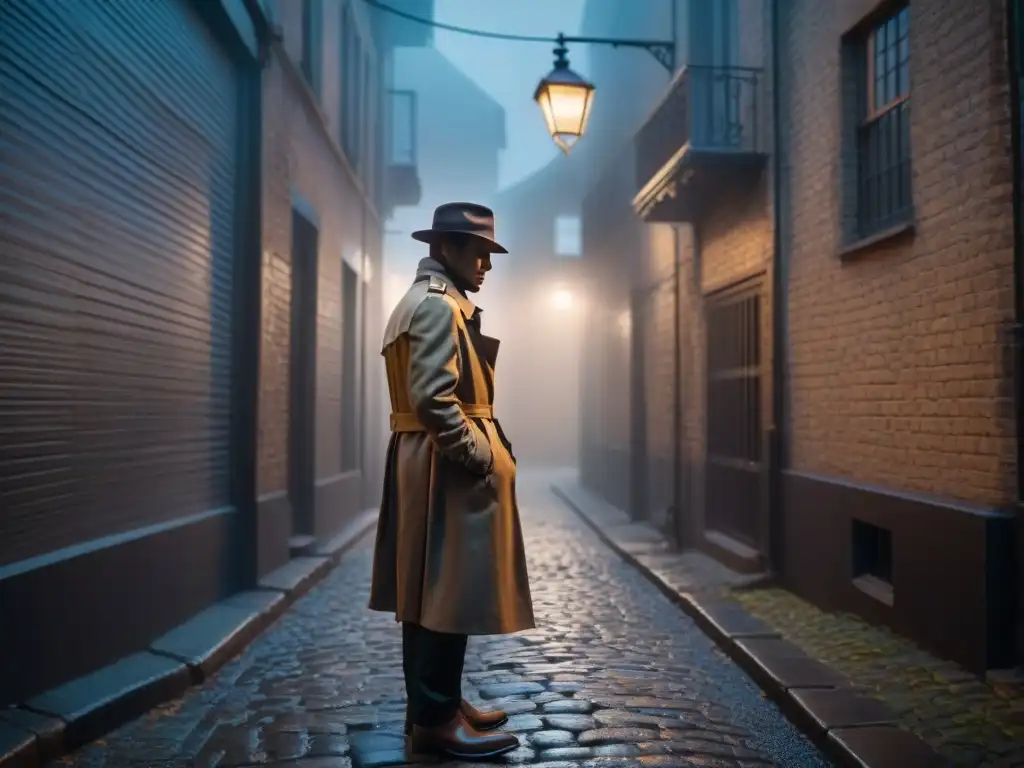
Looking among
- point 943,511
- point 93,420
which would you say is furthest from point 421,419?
point 943,511

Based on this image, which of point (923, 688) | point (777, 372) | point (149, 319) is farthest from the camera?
point (777, 372)

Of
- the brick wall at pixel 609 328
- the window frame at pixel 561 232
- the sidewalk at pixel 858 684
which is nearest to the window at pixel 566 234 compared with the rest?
the window frame at pixel 561 232

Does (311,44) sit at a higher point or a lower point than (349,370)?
higher

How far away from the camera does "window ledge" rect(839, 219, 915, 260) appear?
623 centimetres

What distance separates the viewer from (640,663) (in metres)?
5.95

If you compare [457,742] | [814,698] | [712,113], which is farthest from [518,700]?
[712,113]

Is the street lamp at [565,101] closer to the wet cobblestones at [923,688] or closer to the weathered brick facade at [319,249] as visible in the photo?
the weathered brick facade at [319,249]

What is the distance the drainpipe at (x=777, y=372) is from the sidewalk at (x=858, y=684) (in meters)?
0.42

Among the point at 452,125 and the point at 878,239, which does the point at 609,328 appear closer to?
the point at 878,239

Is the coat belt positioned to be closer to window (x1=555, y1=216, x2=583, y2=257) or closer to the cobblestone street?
the cobblestone street

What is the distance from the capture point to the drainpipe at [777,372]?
828 centimetres

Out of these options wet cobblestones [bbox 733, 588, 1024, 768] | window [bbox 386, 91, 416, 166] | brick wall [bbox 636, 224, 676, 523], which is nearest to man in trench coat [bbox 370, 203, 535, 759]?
wet cobblestones [bbox 733, 588, 1024, 768]

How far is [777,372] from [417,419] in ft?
16.8

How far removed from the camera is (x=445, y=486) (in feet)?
13.0
